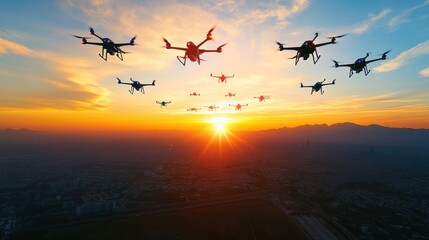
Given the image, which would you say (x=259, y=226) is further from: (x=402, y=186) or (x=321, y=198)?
(x=402, y=186)

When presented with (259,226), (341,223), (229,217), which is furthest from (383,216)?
(229,217)

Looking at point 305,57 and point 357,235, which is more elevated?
point 305,57

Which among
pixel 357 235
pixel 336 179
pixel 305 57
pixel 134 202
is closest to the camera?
pixel 305 57

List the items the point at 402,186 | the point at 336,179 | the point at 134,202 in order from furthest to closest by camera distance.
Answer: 1. the point at 336,179
2. the point at 402,186
3. the point at 134,202

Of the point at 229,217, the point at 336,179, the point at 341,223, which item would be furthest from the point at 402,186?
the point at 229,217

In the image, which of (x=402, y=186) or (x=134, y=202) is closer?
(x=134, y=202)

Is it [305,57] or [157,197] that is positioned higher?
[305,57]

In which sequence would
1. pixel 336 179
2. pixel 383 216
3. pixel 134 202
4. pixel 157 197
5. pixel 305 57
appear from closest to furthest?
pixel 305 57 → pixel 383 216 → pixel 134 202 → pixel 157 197 → pixel 336 179

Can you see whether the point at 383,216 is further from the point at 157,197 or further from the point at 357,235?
the point at 157,197

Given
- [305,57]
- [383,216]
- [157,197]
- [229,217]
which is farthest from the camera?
[157,197]
